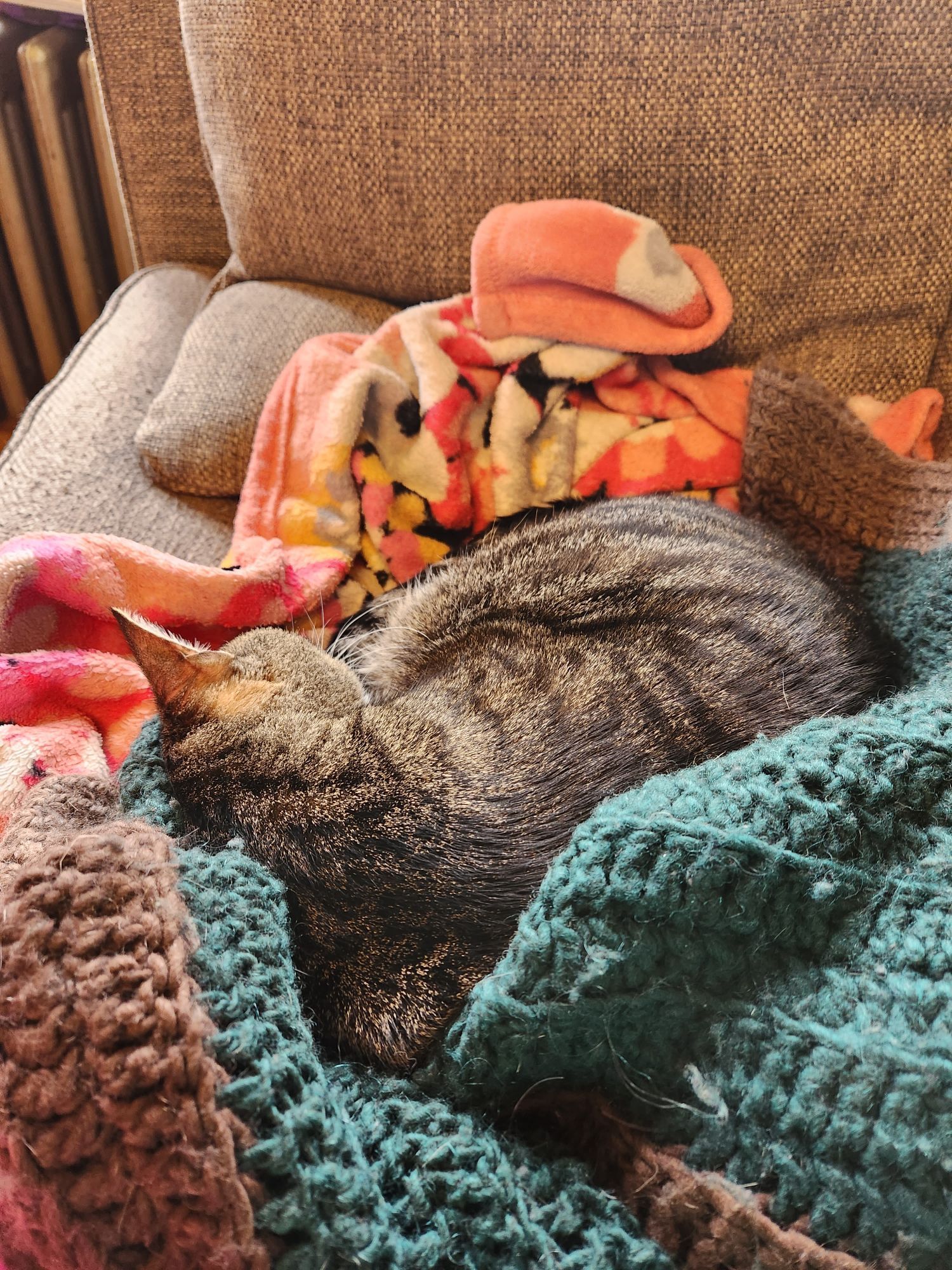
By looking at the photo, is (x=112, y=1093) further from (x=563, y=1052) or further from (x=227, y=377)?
(x=227, y=377)

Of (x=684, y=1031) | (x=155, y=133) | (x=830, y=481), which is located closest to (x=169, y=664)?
(x=684, y=1031)

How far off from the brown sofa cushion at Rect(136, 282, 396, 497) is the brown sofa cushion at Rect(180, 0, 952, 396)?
12 centimetres

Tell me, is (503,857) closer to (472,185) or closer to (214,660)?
(214,660)

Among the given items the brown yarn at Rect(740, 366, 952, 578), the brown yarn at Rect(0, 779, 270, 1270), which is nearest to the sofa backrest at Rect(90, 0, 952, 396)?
the brown yarn at Rect(740, 366, 952, 578)

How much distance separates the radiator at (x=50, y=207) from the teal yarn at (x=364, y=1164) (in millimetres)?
1799

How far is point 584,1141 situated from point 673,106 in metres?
1.16

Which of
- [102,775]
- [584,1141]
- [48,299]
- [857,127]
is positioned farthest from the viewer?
[48,299]

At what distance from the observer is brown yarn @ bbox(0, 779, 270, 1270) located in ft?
1.60

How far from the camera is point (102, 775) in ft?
2.72

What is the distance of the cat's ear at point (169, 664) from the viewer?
2.76 ft

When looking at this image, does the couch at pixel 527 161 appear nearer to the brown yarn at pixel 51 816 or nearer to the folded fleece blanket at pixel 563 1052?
the brown yarn at pixel 51 816

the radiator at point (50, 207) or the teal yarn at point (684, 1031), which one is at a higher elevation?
the radiator at point (50, 207)

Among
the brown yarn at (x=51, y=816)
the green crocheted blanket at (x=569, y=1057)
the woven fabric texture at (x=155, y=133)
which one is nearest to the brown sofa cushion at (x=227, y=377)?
the woven fabric texture at (x=155, y=133)

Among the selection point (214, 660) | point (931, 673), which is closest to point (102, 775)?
point (214, 660)
